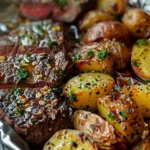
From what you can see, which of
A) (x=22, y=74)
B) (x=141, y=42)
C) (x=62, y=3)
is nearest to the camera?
(x=22, y=74)

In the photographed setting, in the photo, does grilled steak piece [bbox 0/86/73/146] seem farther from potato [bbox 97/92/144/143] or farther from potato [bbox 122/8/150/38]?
potato [bbox 122/8/150/38]

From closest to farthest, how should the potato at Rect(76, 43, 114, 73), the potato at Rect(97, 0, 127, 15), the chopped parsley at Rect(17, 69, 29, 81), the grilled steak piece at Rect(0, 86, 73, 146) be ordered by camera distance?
the grilled steak piece at Rect(0, 86, 73, 146) → the chopped parsley at Rect(17, 69, 29, 81) → the potato at Rect(76, 43, 114, 73) → the potato at Rect(97, 0, 127, 15)

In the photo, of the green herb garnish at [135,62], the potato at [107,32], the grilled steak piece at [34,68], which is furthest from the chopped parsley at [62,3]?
the green herb garnish at [135,62]

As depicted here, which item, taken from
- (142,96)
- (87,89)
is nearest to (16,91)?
(87,89)

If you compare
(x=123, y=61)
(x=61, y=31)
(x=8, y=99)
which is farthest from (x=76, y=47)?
(x=8, y=99)

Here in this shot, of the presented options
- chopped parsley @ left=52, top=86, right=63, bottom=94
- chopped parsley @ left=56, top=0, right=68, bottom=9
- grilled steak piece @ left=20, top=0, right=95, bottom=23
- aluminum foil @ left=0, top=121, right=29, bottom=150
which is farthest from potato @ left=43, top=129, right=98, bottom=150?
chopped parsley @ left=56, top=0, right=68, bottom=9

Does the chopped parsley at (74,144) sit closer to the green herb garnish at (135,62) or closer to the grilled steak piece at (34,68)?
the grilled steak piece at (34,68)

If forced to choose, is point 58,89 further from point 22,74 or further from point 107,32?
point 107,32

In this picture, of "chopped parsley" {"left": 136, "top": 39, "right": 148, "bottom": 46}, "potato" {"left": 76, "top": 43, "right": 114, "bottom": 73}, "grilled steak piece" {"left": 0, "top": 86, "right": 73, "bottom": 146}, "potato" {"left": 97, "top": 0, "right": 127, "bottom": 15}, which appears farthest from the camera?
"potato" {"left": 97, "top": 0, "right": 127, "bottom": 15}
